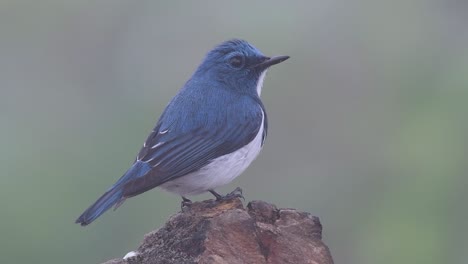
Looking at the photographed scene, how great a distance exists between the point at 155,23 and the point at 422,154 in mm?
3468

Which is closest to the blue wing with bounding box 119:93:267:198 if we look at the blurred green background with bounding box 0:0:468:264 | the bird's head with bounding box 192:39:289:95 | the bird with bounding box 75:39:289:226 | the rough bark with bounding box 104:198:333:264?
the bird with bounding box 75:39:289:226

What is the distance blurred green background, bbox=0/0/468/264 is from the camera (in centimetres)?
876

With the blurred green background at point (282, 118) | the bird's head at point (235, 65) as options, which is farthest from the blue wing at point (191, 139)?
the blurred green background at point (282, 118)

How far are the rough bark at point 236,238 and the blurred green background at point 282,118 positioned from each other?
269 centimetres

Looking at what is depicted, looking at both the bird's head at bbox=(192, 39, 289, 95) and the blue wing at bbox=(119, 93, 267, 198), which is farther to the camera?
the bird's head at bbox=(192, 39, 289, 95)

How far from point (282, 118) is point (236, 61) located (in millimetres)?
2603

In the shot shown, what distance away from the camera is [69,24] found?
1136 centimetres

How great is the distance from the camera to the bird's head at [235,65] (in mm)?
7414

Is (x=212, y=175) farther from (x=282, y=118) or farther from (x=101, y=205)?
(x=282, y=118)

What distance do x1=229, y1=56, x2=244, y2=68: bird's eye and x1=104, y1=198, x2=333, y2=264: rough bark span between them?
1.80 metres

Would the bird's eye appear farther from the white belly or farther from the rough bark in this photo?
the rough bark

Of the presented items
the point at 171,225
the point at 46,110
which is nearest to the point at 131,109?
the point at 46,110

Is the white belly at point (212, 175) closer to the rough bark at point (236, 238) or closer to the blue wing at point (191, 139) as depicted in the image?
the blue wing at point (191, 139)

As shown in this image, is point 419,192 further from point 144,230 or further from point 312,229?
point 312,229
